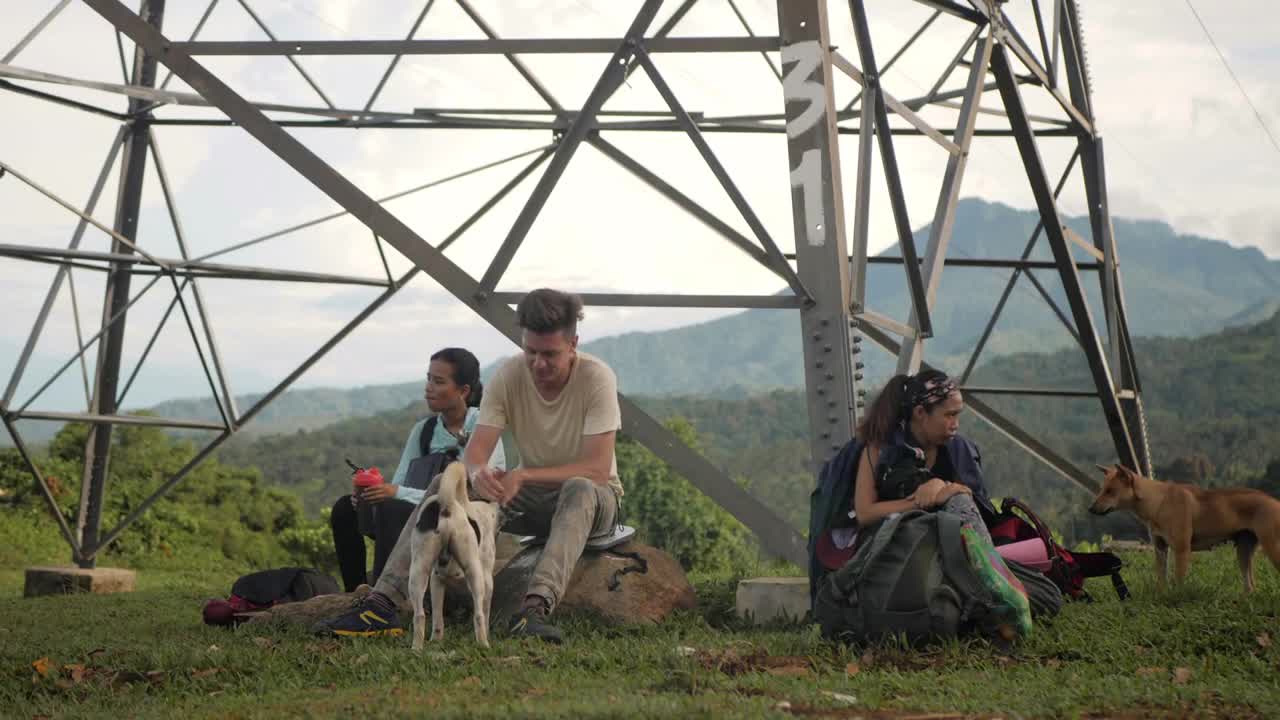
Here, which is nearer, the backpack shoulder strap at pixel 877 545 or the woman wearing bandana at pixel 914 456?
the backpack shoulder strap at pixel 877 545

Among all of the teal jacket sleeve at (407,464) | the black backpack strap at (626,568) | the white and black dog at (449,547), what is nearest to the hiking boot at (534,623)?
the white and black dog at (449,547)

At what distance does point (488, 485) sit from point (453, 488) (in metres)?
0.35

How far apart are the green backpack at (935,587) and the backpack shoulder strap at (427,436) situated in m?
2.58

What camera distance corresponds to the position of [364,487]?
22.5 feet

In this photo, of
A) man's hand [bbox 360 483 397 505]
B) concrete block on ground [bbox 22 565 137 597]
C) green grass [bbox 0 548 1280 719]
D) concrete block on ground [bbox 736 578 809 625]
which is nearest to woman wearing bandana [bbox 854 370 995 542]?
green grass [bbox 0 548 1280 719]

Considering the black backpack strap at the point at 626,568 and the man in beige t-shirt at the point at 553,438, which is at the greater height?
the man in beige t-shirt at the point at 553,438

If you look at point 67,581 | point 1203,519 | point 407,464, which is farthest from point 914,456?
point 67,581

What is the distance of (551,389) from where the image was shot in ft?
20.5

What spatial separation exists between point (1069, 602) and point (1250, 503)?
61.1 inches

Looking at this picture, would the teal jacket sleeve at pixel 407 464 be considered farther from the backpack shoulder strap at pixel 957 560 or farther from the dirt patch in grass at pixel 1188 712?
the dirt patch in grass at pixel 1188 712

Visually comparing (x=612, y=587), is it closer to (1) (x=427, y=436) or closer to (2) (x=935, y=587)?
(1) (x=427, y=436)

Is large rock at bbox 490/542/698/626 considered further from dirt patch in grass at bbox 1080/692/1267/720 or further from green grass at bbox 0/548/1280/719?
dirt patch in grass at bbox 1080/692/1267/720

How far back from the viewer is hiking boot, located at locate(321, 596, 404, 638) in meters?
6.12

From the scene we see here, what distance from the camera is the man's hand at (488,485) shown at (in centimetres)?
584
